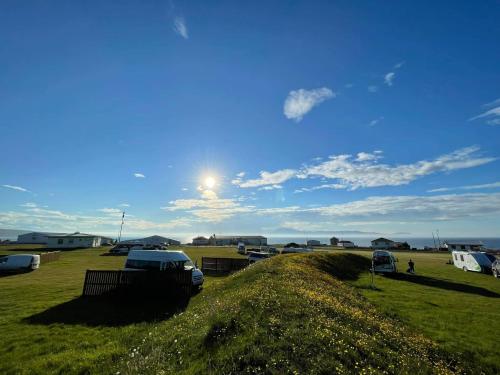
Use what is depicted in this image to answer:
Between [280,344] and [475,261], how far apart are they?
4285 cm

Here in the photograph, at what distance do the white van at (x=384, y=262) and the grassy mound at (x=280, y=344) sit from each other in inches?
898

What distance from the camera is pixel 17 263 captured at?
102ft

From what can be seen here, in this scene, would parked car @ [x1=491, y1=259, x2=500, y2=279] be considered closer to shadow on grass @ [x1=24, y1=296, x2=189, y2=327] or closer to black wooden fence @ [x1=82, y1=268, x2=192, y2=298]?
black wooden fence @ [x1=82, y1=268, x2=192, y2=298]

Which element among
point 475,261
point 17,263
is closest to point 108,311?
point 17,263

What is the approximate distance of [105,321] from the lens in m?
12.6

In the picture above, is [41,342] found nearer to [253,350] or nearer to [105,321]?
[105,321]

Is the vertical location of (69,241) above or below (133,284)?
above

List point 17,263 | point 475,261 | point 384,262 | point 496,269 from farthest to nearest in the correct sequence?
point 475,261 → point 496,269 → point 384,262 → point 17,263

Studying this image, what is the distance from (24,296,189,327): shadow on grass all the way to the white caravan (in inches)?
1580

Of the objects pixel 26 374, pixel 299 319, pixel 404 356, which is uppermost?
pixel 299 319

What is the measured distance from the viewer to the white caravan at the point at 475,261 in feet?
120

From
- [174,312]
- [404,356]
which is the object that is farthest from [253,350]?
[174,312]

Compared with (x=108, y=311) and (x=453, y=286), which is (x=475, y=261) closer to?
(x=453, y=286)

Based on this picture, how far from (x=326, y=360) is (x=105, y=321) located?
10520 millimetres
